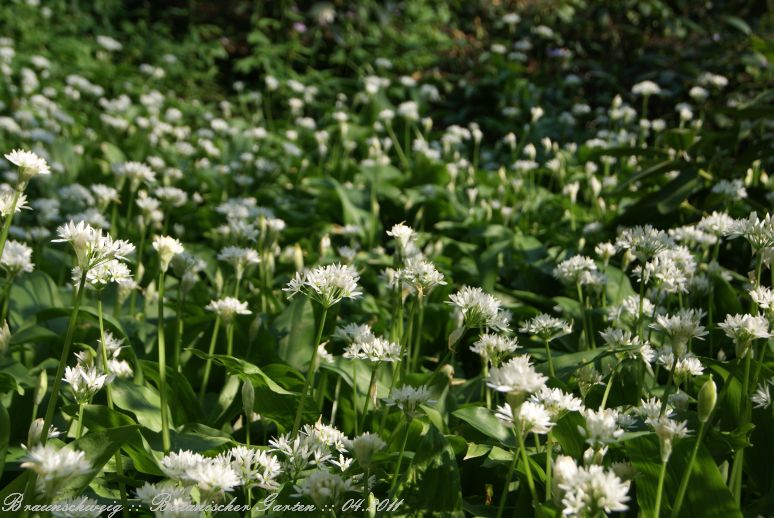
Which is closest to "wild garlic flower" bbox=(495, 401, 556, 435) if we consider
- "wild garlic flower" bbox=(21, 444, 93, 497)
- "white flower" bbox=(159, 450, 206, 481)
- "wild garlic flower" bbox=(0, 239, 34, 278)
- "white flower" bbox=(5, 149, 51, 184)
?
"white flower" bbox=(159, 450, 206, 481)

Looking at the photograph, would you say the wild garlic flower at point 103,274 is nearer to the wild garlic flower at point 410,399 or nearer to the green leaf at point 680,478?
the wild garlic flower at point 410,399

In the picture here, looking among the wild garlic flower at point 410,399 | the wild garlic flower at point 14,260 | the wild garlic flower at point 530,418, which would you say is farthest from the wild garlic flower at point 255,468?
the wild garlic flower at point 14,260

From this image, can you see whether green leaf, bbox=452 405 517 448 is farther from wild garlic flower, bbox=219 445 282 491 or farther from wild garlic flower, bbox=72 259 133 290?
wild garlic flower, bbox=72 259 133 290

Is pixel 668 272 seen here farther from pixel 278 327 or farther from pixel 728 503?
pixel 278 327

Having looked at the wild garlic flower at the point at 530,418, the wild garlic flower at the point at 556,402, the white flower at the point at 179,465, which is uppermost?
the wild garlic flower at the point at 530,418

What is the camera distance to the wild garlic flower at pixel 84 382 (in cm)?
147

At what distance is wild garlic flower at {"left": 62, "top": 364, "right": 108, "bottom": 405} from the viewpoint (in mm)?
1469

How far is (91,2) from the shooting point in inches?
307

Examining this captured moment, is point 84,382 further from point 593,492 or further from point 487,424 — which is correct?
point 593,492

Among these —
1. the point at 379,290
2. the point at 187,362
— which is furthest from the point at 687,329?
the point at 379,290

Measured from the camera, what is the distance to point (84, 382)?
5.00 feet

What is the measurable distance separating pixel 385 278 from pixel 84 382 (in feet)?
4.62

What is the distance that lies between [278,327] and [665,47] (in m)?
5.23

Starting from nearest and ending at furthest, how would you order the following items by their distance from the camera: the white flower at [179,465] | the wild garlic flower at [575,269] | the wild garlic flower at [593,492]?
the wild garlic flower at [593,492]
the white flower at [179,465]
the wild garlic flower at [575,269]
